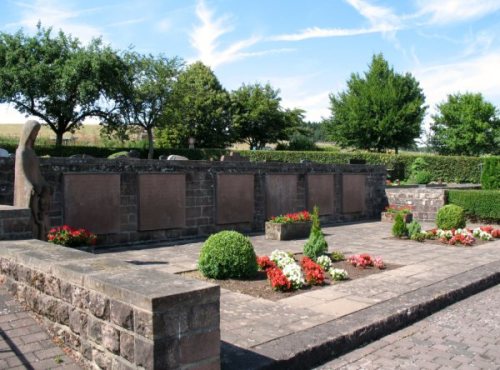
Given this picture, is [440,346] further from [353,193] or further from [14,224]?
[353,193]

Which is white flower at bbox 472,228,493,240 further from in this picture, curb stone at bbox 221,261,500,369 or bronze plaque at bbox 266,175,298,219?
curb stone at bbox 221,261,500,369

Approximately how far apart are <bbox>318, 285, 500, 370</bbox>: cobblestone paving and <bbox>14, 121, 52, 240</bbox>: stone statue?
5012 mm

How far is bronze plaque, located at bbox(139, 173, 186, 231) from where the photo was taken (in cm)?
1198

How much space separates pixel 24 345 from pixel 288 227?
9.06 meters

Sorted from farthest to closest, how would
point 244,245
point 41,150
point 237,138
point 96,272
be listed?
1. point 237,138
2. point 41,150
3. point 244,245
4. point 96,272

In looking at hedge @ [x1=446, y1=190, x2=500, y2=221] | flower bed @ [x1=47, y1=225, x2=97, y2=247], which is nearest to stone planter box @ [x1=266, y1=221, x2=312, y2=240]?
flower bed @ [x1=47, y1=225, x2=97, y2=247]

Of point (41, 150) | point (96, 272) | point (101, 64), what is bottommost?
point (96, 272)

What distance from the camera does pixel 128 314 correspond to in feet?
11.8

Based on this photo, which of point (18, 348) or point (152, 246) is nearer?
point (18, 348)

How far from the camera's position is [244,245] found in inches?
311

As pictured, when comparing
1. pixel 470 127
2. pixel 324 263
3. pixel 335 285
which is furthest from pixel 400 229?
pixel 470 127

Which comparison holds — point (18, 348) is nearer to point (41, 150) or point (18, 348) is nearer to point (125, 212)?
point (125, 212)

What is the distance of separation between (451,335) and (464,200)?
13.1 m

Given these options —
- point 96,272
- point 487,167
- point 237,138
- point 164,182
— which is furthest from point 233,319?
point 237,138
